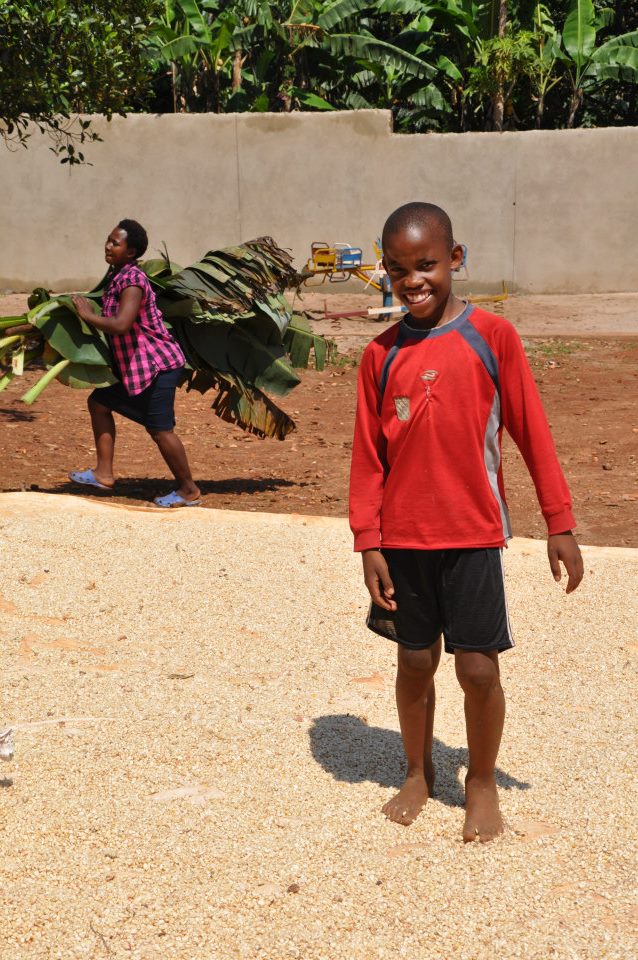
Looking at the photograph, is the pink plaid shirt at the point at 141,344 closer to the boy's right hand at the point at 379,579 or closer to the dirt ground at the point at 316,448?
the dirt ground at the point at 316,448

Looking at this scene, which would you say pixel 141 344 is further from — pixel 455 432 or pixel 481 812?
pixel 481 812

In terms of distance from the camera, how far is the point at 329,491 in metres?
7.87

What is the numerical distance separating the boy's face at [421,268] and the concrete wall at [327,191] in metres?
14.7

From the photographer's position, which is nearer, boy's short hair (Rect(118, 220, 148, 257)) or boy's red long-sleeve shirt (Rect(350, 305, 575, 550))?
boy's red long-sleeve shirt (Rect(350, 305, 575, 550))

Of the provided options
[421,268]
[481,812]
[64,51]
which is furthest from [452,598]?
[64,51]

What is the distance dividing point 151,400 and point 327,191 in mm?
11421

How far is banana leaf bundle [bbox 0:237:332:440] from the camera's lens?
6.73m

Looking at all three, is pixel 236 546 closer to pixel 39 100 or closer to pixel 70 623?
pixel 70 623

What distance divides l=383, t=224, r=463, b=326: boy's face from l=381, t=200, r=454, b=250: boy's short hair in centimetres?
1

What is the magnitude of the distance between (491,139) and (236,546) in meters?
12.8

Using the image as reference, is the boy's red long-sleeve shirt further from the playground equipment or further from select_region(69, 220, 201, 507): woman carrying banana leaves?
the playground equipment

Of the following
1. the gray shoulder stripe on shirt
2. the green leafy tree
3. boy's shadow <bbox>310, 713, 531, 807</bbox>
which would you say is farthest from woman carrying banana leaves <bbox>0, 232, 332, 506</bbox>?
the gray shoulder stripe on shirt

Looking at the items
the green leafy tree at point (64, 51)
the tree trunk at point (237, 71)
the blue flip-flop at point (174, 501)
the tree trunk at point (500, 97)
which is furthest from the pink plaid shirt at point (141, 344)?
the tree trunk at point (237, 71)

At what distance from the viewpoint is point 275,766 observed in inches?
145
